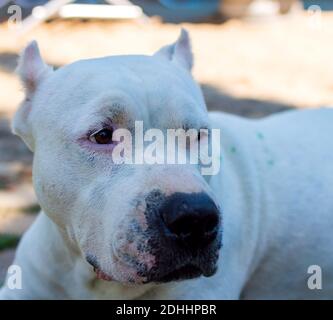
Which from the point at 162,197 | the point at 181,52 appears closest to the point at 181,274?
the point at 162,197

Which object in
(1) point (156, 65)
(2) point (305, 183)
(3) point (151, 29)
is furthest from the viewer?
(3) point (151, 29)

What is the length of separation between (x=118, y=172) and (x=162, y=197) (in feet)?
0.91

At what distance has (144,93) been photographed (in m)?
2.85

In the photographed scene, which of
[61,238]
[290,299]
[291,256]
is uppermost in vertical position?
[61,238]

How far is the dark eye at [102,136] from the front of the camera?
2.80m

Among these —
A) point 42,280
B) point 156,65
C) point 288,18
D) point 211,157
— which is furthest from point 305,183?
point 288,18

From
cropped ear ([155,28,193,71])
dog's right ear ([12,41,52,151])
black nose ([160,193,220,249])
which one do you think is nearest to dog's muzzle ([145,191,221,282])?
black nose ([160,193,220,249])

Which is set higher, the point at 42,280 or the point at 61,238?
the point at 61,238

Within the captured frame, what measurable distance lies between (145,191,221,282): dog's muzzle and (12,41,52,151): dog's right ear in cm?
91

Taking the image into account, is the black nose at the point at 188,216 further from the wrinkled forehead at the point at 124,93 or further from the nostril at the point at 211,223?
the wrinkled forehead at the point at 124,93

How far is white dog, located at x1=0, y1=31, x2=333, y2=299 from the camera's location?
255 centimetres

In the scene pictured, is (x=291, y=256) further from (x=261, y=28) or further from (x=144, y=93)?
(x=261, y=28)

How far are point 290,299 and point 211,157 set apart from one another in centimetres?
88

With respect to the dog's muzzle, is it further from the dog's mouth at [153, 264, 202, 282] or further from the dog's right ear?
the dog's right ear
